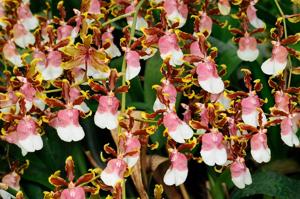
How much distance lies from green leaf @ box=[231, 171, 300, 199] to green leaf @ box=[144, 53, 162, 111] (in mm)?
316

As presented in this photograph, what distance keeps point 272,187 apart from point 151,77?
0.40 m

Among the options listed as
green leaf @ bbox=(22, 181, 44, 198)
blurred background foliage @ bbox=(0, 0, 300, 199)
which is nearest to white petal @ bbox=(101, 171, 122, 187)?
blurred background foliage @ bbox=(0, 0, 300, 199)

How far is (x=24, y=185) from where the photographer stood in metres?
1.58

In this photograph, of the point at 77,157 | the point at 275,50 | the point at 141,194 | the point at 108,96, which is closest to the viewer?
the point at 108,96

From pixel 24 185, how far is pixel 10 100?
347 mm

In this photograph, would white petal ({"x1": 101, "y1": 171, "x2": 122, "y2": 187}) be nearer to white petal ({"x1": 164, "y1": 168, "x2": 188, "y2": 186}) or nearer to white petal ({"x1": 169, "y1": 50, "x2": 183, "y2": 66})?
white petal ({"x1": 164, "y1": 168, "x2": 188, "y2": 186})

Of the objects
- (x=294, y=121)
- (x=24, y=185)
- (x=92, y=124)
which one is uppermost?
(x=294, y=121)

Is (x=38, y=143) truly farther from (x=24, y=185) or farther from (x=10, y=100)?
(x=24, y=185)

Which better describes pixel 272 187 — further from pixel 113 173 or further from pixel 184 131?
pixel 113 173

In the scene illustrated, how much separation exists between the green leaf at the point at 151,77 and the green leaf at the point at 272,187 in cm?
32

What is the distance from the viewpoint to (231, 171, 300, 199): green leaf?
1367mm

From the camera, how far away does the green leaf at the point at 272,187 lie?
4.49 feet

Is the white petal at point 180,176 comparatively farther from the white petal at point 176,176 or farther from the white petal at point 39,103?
the white petal at point 39,103

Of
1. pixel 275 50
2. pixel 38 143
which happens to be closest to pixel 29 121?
pixel 38 143
